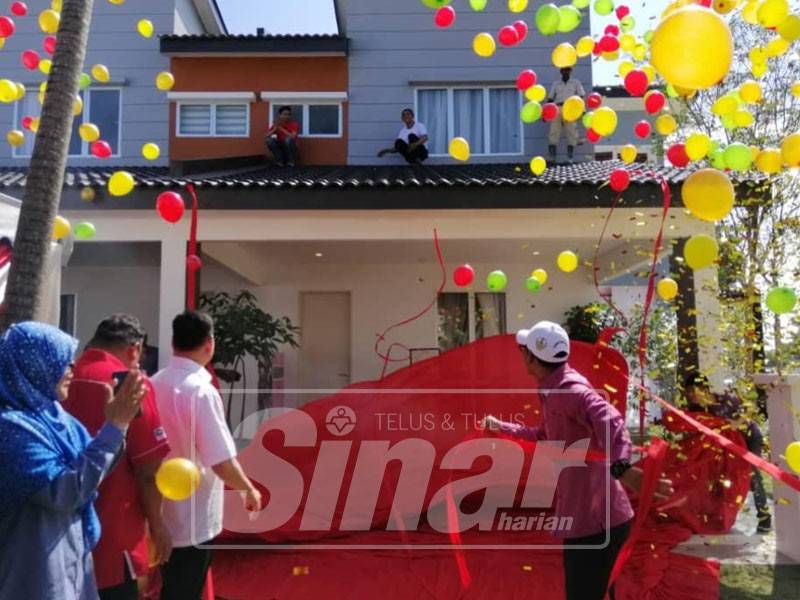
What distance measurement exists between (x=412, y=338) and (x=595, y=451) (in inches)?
309

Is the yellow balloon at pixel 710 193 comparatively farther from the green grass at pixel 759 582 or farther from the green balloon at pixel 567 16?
the green grass at pixel 759 582

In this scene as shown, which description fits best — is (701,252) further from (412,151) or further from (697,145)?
(412,151)

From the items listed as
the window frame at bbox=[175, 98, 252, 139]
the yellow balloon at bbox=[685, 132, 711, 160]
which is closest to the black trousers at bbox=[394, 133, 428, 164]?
the window frame at bbox=[175, 98, 252, 139]

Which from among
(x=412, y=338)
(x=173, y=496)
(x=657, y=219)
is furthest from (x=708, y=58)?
(x=412, y=338)

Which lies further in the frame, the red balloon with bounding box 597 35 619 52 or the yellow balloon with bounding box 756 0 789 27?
the red balloon with bounding box 597 35 619 52

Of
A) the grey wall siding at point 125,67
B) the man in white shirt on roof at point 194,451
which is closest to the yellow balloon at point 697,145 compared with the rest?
the man in white shirt on roof at point 194,451

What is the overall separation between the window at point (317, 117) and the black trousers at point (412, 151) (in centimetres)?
136

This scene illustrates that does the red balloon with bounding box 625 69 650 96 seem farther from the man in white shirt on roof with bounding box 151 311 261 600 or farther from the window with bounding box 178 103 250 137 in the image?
the window with bounding box 178 103 250 137

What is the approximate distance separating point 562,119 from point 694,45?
8255 millimetres

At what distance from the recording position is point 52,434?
1.97 metres

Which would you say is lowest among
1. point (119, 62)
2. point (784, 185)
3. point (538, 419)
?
point (538, 419)

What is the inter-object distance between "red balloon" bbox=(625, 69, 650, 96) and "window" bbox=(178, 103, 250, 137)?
8.41 m

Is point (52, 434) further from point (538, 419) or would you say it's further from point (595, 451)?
point (538, 419)

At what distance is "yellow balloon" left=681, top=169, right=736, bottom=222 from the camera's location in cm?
292
